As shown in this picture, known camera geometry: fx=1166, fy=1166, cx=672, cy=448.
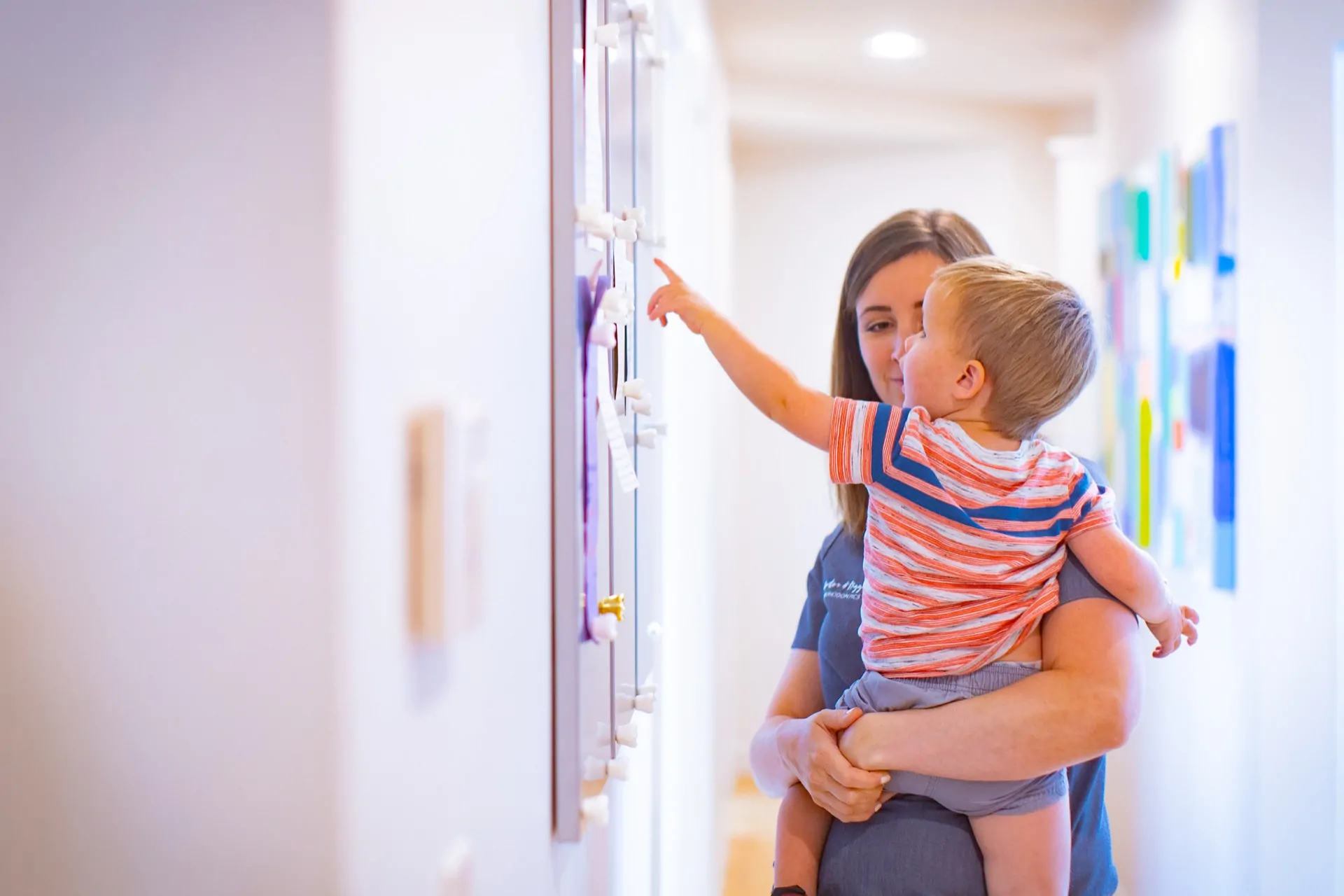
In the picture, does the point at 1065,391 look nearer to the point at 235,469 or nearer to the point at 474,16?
the point at 474,16

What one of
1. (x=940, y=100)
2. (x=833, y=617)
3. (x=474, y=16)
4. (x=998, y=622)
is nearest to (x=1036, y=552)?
(x=998, y=622)

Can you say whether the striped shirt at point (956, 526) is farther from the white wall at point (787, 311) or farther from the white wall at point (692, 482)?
the white wall at point (787, 311)

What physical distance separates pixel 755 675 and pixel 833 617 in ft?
12.1

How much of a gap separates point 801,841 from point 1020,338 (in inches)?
24.2

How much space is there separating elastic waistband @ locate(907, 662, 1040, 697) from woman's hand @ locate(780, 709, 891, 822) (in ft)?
0.32

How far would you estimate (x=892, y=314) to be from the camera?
1.51 meters

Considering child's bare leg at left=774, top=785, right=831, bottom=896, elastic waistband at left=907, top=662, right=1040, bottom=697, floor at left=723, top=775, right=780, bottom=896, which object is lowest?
floor at left=723, top=775, right=780, bottom=896

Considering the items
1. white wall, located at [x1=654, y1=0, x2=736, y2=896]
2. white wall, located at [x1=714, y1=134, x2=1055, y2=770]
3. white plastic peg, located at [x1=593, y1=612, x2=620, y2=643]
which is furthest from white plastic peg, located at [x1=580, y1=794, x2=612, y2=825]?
white wall, located at [x1=714, y1=134, x2=1055, y2=770]

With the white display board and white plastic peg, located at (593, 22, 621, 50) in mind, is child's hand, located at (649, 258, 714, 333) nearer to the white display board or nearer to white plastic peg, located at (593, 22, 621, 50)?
the white display board

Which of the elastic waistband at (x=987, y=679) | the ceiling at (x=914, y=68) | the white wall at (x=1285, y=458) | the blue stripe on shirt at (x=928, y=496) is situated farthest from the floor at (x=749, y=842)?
the blue stripe on shirt at (x=928, y=496)

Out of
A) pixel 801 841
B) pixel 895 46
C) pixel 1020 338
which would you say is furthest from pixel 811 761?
pixel 895 46

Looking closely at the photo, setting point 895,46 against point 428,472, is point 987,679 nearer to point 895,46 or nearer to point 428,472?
point 428,472

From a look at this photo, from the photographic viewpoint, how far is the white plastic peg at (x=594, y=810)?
1057 mm

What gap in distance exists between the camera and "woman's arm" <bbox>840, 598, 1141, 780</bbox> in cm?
114
